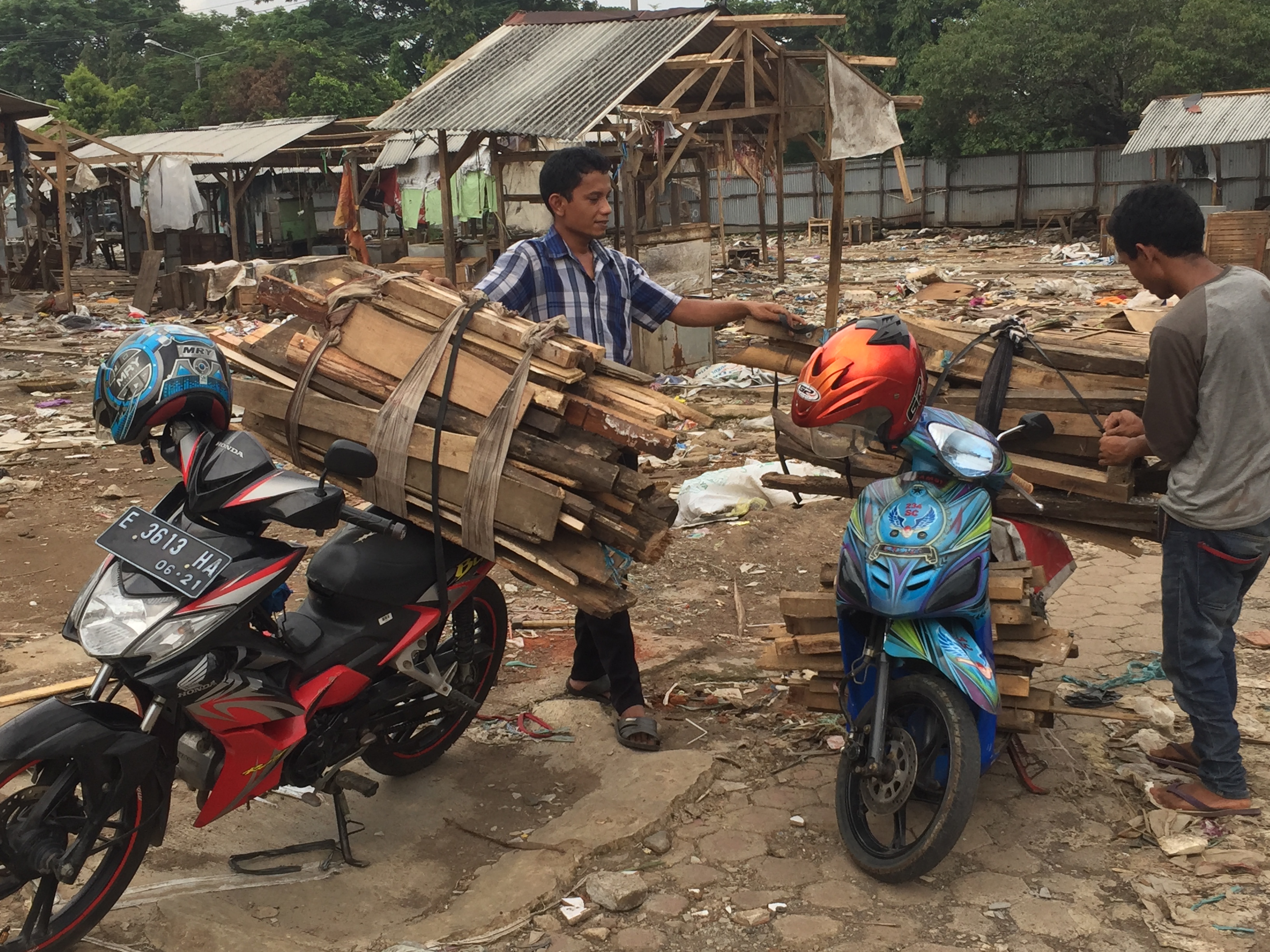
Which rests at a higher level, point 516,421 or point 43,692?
point 516,421

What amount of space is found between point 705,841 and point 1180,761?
1.66 metres

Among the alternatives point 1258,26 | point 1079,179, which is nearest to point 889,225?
point 1079,179

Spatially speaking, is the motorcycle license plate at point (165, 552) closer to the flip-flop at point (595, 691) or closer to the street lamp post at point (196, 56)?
the flip-flop at point (595, 691)

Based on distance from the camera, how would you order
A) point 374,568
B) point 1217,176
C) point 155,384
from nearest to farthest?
point 155,384, point 374,568, point 1217,176

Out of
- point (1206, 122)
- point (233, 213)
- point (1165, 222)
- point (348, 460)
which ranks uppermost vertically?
point (1206, 122)

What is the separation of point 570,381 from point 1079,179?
32716 millimetres

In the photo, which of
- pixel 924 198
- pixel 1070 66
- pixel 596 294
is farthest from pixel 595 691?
pixel 924 198

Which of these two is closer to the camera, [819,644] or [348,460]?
[348,460]

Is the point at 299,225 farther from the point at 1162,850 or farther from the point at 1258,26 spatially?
the point at 1162,850

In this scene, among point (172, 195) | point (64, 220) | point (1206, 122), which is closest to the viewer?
point (64, 220)

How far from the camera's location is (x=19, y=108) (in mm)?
16688

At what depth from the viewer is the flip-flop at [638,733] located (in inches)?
163

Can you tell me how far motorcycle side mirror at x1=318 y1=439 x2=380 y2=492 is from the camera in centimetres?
279

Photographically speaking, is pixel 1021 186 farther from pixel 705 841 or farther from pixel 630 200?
pixel 705 841
